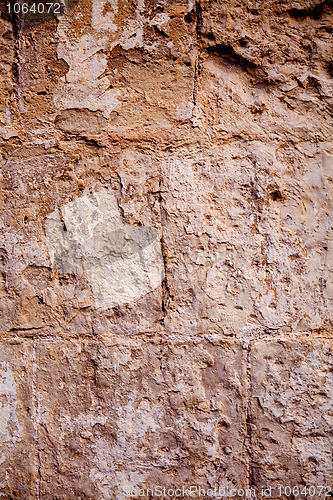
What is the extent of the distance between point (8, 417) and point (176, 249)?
981mm

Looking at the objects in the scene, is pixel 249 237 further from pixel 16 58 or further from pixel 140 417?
pixel 16 58

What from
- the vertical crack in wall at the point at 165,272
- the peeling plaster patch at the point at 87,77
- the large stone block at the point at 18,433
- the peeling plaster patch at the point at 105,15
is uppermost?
the peeling plaster patch at the point at 105,15

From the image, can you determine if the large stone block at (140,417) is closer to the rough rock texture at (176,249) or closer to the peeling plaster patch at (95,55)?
the rough rock texture at (176,249)

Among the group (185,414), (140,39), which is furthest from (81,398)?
(140,39)

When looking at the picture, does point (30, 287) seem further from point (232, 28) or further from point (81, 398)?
point (232, 28)

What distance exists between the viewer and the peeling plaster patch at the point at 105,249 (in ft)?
4.63

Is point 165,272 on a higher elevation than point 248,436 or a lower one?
higher

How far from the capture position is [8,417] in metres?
1.43

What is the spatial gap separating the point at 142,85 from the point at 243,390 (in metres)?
1.29

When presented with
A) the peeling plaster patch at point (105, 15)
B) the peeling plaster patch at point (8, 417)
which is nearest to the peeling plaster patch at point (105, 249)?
the peeling plaster patch at point (8, 417)

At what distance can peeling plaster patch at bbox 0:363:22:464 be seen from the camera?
1431 mm

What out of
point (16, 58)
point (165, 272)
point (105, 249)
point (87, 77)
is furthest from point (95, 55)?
point (165, 272)

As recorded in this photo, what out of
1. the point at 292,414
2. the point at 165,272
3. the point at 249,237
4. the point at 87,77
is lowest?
the point at 292,414

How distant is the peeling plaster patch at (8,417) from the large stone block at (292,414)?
3.16ft
